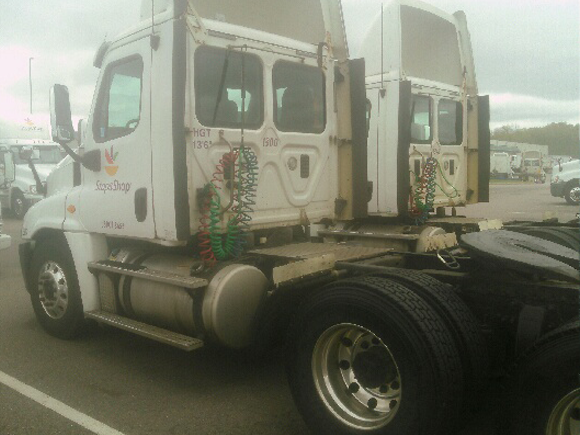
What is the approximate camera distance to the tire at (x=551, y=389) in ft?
8.79

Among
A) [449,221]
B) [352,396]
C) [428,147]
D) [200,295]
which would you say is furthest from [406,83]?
[352,396]

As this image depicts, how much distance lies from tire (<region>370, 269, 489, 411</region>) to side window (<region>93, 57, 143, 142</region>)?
8.97 feet

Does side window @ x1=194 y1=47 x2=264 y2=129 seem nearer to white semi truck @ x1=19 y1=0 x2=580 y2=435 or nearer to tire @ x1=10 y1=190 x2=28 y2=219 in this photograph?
white semi truck @ x1=19 y1=0 x2=580 y2=435

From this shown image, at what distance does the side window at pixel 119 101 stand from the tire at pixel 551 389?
3.49m

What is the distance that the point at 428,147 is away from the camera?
7926 mm

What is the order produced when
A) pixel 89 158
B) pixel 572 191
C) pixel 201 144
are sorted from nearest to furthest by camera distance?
pixel 201 144, pixel 89 158, pixel 572 191

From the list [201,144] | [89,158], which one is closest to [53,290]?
[89,158]

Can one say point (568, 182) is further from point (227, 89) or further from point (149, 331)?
point (149, 331)

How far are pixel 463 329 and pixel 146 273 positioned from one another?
2.60m

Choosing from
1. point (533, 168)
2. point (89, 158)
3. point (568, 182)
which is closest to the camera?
point (89, 158)

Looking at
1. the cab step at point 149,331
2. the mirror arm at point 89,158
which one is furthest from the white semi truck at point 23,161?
the cab step at point 149,331

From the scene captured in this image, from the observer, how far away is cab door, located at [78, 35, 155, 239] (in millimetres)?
4801

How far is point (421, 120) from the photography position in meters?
7.86

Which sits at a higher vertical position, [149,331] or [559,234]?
[559,234]
